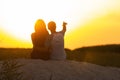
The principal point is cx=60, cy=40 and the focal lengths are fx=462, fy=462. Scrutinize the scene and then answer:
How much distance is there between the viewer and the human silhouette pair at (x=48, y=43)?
1445cm

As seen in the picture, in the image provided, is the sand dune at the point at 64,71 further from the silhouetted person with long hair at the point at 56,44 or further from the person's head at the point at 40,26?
the person's head at the point at 40,26

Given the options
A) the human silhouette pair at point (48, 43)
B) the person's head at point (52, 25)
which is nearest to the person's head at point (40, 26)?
the human silhouette pair at point (48, 43)

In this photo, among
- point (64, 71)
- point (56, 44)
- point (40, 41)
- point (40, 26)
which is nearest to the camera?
point (64, 71)

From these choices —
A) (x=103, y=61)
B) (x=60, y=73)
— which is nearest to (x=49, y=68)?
(x=60, y=73)

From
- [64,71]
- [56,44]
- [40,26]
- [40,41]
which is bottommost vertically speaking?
[64,71]

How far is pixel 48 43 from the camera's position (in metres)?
14.7

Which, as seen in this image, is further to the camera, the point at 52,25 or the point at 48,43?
the point at 48,43

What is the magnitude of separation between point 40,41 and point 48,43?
275 millimetres

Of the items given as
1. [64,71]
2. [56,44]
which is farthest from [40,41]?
[64,71]

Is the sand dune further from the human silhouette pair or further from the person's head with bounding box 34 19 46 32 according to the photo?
the person's head with bounding box 34 19 46 32

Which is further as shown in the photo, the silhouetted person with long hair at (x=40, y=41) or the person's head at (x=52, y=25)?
the silhouetted person with long hair at (x=40, y=41)

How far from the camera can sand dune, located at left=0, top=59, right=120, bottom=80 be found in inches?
497

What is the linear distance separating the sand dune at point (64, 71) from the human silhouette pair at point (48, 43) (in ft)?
1.36

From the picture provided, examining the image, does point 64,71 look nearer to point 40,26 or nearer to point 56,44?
point 56,44
